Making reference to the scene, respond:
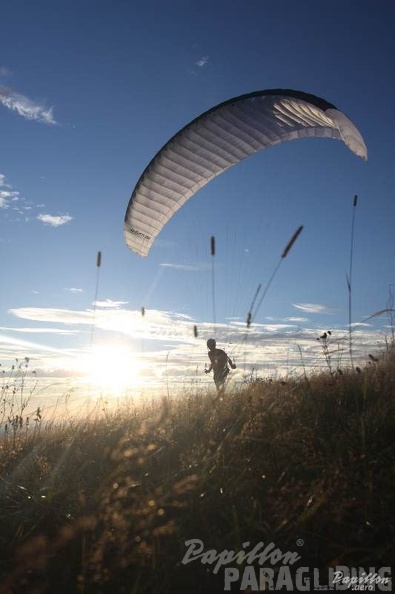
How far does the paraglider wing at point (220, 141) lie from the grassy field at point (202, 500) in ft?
15.7

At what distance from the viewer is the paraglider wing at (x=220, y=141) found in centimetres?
761

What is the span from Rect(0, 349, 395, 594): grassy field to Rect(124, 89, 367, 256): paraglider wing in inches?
188

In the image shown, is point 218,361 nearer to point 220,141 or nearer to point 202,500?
point 220,141

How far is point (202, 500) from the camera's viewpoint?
371 cm

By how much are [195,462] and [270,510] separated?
99cm

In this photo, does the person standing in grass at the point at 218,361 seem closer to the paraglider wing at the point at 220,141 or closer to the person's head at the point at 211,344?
the person's head at the point at 211,344

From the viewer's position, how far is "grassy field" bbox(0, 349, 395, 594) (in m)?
3.15

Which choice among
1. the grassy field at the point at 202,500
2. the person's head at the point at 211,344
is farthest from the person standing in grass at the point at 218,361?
the grassy field at the point at 202,500

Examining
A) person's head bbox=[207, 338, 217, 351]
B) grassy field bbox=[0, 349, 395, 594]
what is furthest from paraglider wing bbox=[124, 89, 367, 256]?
grassy field bbox=[0, 349, 395, 594]

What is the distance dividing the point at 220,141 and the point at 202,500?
7.05 meters

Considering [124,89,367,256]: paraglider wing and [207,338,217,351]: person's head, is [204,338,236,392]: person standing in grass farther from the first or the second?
[124,89,367,256]: paraglider wing

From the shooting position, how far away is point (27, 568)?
11.1 ft

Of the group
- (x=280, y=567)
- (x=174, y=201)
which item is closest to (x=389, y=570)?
(x=280, y=567)

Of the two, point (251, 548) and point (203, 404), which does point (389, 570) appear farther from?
point (203, 404)
